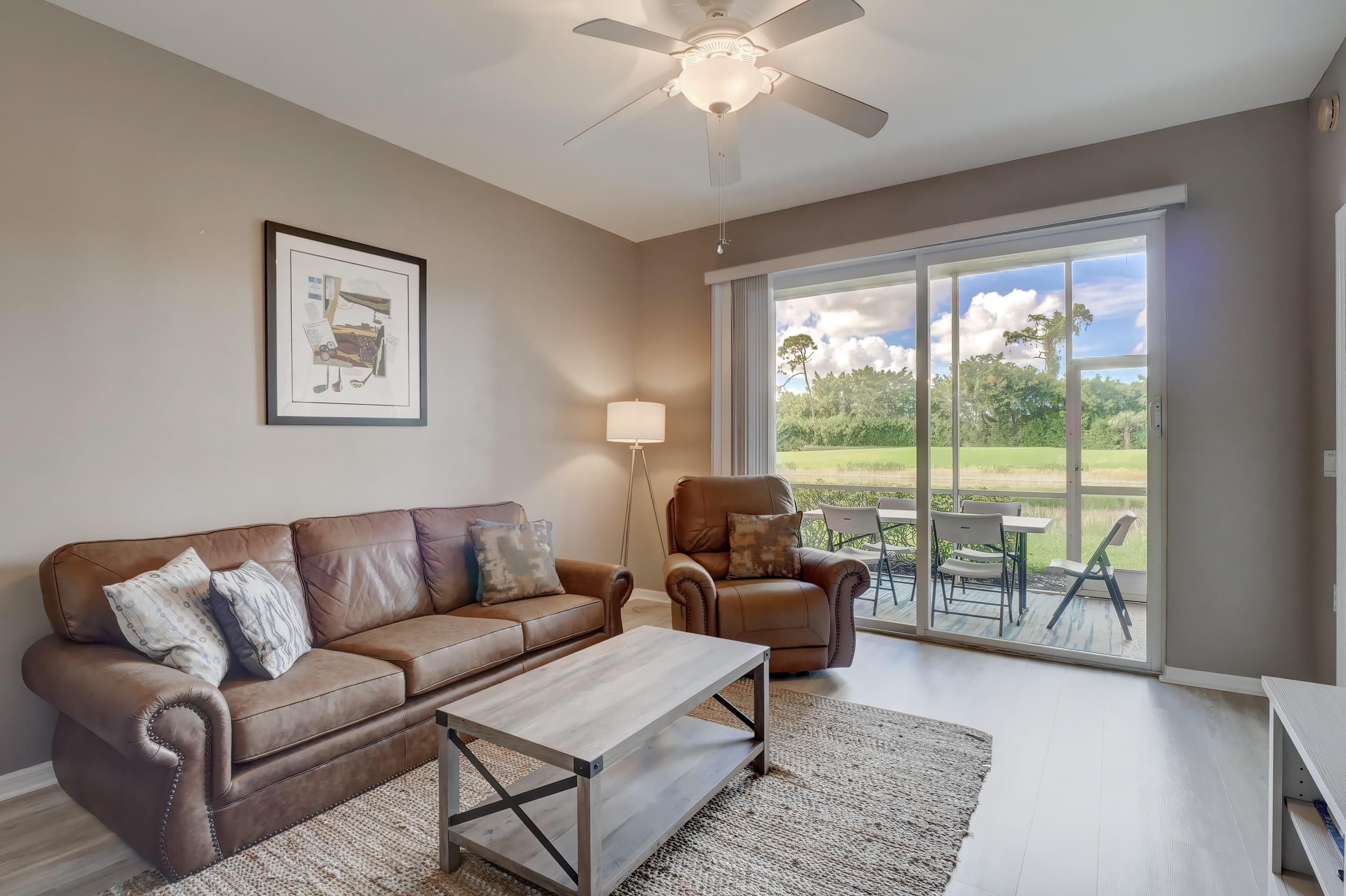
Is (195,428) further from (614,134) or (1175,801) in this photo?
(1175,801)

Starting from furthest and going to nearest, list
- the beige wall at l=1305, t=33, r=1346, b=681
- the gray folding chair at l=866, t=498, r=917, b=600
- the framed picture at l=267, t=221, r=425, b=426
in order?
1. the gray folding chair at l=866, t=498, r=917, b=600
2. the framed picture at l=267, t=221, r=425, b=426
3. the beige wall at l=1305, t=33, r=1346, b=681

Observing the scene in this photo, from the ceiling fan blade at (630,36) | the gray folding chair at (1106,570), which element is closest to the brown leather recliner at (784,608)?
the gray folding chair at (1106,570)

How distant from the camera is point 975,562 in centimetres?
395

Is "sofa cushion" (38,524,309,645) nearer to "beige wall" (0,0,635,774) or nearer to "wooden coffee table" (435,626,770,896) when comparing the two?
"beige wall" (0,0,635,774)

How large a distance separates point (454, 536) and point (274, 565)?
0.89 metres

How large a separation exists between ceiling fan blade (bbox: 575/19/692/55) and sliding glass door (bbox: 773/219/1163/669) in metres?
2.48

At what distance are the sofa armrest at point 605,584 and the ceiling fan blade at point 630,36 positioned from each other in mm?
2413

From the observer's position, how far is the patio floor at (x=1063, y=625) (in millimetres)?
3555

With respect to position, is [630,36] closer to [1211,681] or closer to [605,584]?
[605,584]

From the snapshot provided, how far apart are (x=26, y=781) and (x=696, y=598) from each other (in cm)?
263

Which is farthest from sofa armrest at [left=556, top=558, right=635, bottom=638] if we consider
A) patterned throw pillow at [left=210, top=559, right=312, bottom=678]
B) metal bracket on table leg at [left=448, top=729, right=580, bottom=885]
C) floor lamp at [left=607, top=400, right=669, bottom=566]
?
metal bracket on table leg at [left=448, top=729, right=580, bottom=885]

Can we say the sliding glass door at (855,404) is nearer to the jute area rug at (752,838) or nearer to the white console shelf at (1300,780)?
the jute area rug at (752,838)

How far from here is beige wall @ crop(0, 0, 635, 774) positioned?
2.31m

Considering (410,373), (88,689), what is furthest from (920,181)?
(88,689)
